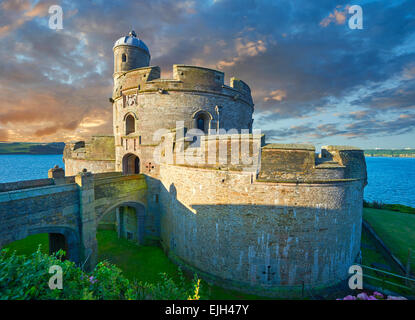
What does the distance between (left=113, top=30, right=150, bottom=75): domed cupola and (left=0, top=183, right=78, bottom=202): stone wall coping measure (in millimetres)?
13143

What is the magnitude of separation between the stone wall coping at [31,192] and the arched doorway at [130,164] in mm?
6318

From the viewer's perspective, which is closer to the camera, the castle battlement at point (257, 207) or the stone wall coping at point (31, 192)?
the stone wall coping at point (31, 192)

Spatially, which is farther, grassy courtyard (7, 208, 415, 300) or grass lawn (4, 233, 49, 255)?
grass lawn (4, 233, 49, 255)

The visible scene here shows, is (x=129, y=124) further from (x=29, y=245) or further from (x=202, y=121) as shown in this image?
(x=29, y=245)

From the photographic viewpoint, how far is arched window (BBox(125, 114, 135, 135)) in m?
15.8

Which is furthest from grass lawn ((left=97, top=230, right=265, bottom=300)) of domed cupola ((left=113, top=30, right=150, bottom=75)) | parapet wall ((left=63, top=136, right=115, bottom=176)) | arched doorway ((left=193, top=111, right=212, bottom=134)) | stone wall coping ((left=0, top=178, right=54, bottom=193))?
domed cupola ((left=113, top=30, right=150, bottom=75))

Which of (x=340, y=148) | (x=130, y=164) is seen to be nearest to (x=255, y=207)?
(x=340, y=148)

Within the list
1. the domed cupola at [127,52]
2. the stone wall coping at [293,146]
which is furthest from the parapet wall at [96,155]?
the stone wall coping at [293,146]

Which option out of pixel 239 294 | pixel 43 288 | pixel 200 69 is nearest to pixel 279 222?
pixel 239 294

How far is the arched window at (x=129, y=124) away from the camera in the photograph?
15.8 metres
